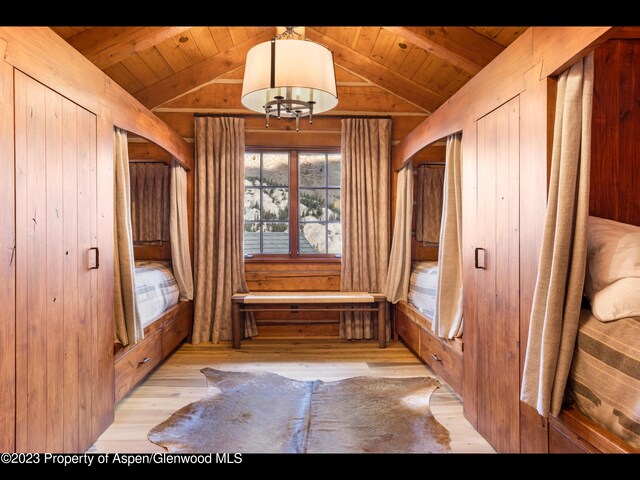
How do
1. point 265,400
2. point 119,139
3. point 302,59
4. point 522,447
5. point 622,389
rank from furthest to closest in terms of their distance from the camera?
1. point 265,400
2. point 119,139
3. point 302,59
4. point 522,447
5. point 622,389

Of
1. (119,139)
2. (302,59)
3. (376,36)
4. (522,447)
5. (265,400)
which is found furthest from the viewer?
(376,36)

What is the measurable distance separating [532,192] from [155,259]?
4.02 meters

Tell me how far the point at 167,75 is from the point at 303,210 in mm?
2013

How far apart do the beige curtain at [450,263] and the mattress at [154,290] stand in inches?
83.3

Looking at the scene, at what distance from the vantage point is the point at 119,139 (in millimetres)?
2678

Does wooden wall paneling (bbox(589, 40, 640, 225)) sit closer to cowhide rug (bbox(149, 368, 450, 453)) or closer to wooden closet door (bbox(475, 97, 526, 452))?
wooden closet door (bbox(475, 97, 526, 452))

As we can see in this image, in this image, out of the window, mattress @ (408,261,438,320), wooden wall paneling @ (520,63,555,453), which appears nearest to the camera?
wooden wall paneling @ (520,63,555,453)

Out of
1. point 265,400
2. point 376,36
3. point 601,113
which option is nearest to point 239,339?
point 265,400

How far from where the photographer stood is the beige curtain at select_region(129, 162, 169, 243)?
467 cm

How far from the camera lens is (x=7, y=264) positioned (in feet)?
5.05

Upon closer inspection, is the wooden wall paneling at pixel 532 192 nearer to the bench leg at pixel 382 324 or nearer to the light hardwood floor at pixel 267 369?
the light hardwood floor at pixel 267 369

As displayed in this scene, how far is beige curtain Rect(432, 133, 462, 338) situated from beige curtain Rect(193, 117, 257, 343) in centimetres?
230

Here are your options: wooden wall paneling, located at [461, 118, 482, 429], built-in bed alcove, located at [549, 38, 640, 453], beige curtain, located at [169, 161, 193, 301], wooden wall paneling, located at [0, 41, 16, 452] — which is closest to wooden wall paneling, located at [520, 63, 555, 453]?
built-in bed alcove, located at [549, 38, 640, 453]
